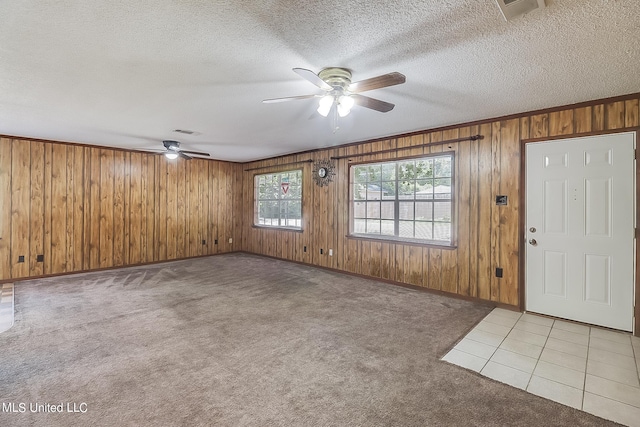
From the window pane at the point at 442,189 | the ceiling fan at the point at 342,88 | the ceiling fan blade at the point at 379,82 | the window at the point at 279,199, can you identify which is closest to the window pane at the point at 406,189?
the window pane at the point at 442,189

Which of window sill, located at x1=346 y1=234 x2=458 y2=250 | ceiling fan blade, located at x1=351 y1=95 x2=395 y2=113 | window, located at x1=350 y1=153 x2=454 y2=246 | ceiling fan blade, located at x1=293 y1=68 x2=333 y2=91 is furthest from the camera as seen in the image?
window, located at x1=350 y1=153 x2=454 y2=246

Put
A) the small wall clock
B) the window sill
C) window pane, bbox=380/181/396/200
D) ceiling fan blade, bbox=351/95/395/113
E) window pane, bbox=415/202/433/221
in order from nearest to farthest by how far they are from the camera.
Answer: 1. ceiling fan blade, bbox=351/95/395/113
2. the window sill
3. window pane, bbox=415/202/433/221
4. window pane, bbox=380/181/396/200
5. the small wall clock

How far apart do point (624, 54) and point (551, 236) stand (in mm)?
2010

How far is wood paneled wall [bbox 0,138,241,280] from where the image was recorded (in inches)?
197

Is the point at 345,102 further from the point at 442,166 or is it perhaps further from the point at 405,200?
the point at 405,200

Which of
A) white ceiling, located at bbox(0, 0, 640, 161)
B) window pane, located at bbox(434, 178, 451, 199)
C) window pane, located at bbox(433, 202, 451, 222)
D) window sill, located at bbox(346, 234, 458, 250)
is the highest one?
white ceiling, located at bbox(0, 0, 640, 161)

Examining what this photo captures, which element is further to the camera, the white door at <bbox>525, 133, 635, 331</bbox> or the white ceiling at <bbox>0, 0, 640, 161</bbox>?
the white door at <bbox>525, 133, 635, 331</bbox>

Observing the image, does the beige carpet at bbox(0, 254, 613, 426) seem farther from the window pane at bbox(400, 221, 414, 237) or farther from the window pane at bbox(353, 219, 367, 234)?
the window pane at bbox(353, 219, 367, 234)

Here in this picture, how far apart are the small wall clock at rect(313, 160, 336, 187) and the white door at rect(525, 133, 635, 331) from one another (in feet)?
10.7

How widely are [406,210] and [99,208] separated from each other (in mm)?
5871

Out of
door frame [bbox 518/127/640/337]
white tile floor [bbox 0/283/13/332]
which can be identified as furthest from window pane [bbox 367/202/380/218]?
white tile floor [bbox 0/283/13/332]

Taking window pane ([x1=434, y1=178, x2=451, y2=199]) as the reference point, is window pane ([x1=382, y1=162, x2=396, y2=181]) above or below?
above

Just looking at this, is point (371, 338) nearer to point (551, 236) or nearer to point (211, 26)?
point (551, 236)

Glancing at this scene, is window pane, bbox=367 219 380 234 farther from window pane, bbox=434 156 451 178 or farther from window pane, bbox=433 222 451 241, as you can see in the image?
window pane, bbox=434 156 451 178
